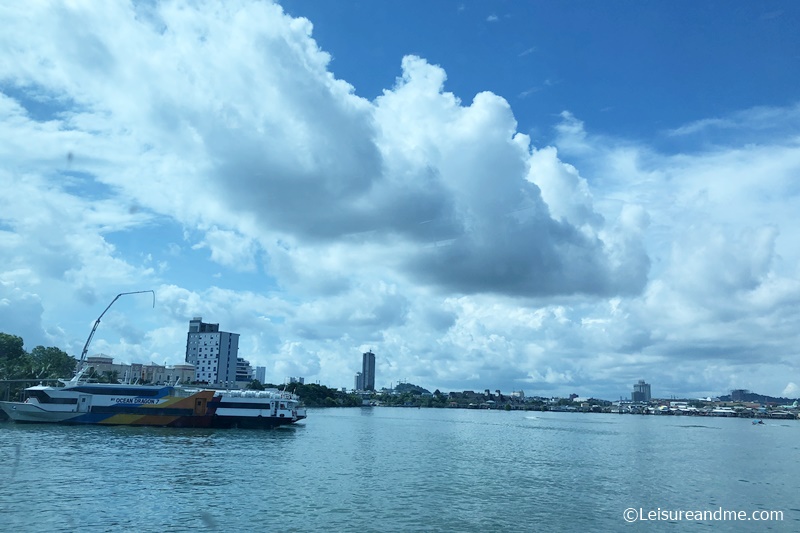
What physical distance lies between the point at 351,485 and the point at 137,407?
7690cm

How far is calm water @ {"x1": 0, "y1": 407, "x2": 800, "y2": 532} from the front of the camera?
138 feet

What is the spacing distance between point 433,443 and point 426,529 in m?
69.4

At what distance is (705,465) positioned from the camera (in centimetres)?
8544

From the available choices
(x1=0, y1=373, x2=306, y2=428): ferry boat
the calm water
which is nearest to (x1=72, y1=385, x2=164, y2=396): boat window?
(x1=0, y1=373, x2=306, y2=428): ferry boat

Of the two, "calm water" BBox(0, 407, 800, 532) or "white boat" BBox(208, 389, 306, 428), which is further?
"white boat" BBox(208, 389, 306, 428)

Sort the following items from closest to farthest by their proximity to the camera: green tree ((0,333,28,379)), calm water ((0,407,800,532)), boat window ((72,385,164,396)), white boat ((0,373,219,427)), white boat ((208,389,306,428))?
calm water ((0,407,800,532)) → white boat ((0,373,219,427)) → boat window ((72,385,164,396)) → white boat ((208,389,306,428)) → green tree ((0,333,28,379))

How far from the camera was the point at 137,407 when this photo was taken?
384ft

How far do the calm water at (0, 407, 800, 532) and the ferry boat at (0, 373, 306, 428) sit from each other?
58.3ft

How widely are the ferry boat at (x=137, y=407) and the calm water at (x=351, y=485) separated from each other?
17770 mm

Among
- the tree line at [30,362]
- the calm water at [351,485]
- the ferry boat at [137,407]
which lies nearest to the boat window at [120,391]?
the ferry boat at [137,407]

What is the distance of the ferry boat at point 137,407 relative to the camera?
11425 centimetres

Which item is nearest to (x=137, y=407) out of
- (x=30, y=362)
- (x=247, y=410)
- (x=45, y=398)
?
(x=45, y=398)

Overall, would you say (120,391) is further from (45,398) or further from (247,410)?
(247,410)

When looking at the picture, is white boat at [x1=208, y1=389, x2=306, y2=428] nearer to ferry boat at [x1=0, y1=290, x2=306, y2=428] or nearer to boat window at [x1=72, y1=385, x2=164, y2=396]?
ferry boat at [x1=0, y1=290, x2=306, y2=428]
